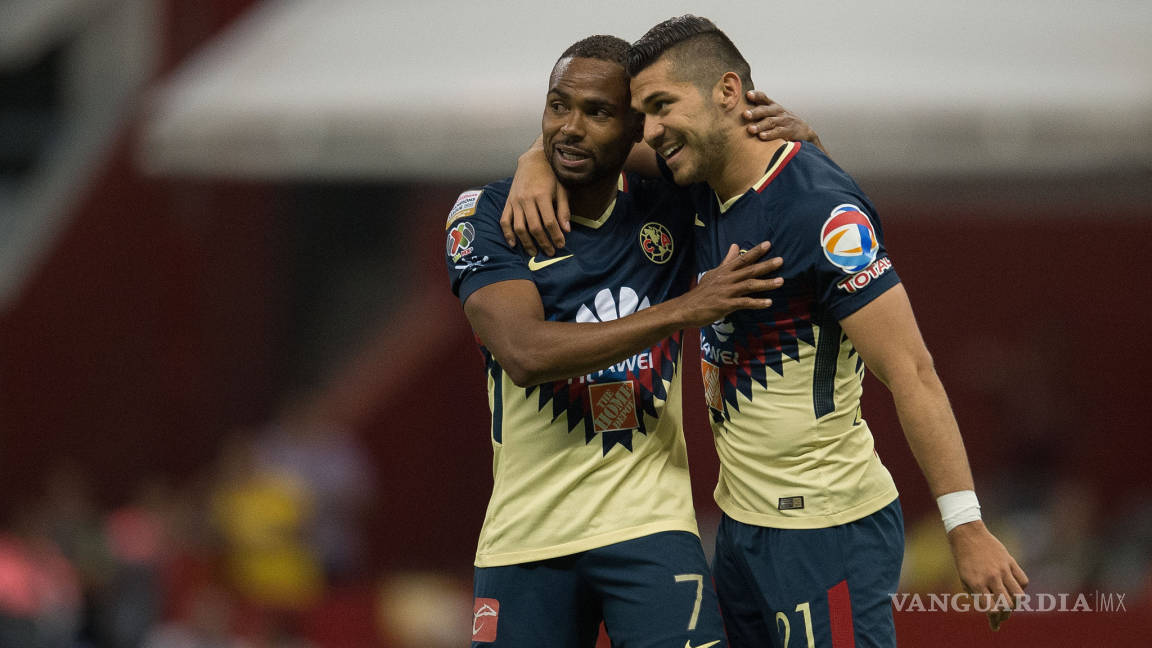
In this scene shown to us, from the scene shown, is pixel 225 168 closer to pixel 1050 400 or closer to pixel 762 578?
pixel 1050 400

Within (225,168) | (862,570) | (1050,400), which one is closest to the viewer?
(862,570)

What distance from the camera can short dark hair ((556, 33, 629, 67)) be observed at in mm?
3580

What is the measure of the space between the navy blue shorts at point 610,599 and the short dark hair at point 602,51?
3.98 feet

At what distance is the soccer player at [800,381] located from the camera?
10.4ft

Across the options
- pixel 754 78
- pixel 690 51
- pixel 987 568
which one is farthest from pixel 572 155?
pixel 754 78

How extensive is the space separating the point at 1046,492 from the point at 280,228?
8499 mm

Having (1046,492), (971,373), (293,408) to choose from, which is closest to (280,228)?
(293,408)

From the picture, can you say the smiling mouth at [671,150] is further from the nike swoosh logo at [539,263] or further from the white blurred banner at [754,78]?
the white blurred banner at [754,78]

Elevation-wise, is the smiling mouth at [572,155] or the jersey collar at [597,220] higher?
the smiling mouth at [572,155]

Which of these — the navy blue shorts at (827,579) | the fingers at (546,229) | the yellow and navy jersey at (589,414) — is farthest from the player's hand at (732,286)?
the navy blue shorts at (827,579)

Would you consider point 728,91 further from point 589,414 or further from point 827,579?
point 827,579

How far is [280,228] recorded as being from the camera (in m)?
14.4

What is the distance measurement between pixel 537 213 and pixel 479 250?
178mm

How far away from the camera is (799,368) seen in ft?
11.1
